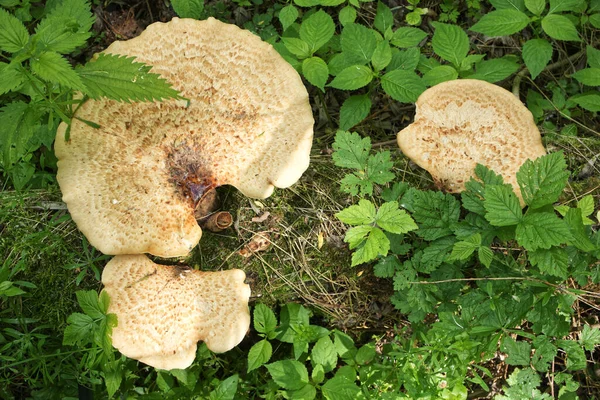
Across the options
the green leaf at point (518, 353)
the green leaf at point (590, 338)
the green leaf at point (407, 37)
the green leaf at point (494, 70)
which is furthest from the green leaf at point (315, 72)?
the green leaf at point (590, 338)

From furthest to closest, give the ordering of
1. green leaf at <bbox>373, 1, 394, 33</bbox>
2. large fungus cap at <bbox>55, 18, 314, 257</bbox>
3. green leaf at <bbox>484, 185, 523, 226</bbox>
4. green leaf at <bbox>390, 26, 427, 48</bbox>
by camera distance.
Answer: green leaf at <bbox>373, 1, 394, 33</bbox> → green leaf at <bbox>390, 26, 427, 48</bbox> → large fungus cap at <bbox>55, 18, 314, 257</bbox> → green leaf at <bbox>484, 185, 523, 226</bbox>

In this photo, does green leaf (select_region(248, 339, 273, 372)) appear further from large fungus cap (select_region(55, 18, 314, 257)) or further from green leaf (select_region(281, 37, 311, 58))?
green leaf (select_region(281, 37, 311, 58))

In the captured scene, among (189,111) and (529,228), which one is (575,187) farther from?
(189,111)

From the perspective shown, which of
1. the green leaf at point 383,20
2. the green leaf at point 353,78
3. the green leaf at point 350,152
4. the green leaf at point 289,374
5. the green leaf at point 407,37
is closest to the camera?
the green leaf at point 289,374

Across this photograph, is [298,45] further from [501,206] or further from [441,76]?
[501,206]

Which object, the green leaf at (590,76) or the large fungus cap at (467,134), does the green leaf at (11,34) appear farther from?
the green leaf at (590,76)

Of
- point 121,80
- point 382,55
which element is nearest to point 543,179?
point 382,55

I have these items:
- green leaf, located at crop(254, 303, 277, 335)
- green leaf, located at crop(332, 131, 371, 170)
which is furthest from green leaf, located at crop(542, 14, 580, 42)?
green leaf, located at crop(254, 303, 277, 335)
